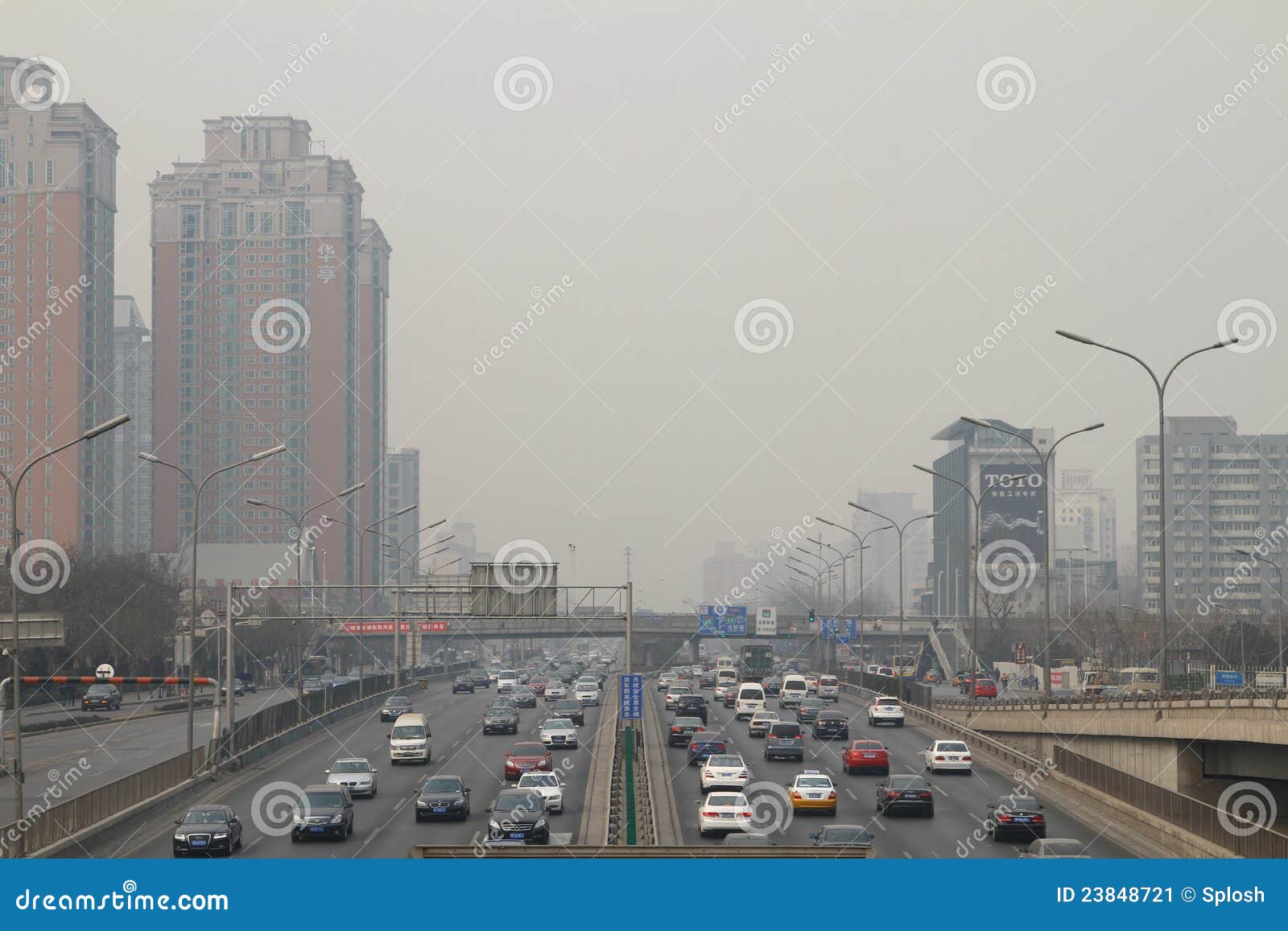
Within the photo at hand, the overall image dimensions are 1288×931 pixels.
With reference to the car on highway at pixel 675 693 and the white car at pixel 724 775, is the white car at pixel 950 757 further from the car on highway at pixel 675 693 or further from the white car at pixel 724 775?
the car on highway at pixel 675 693

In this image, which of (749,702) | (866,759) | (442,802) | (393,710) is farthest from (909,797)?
(393,710)

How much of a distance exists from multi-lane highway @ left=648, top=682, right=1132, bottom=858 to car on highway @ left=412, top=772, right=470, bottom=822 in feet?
19.6

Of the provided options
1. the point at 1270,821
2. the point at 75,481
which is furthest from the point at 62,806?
the point at 75,481

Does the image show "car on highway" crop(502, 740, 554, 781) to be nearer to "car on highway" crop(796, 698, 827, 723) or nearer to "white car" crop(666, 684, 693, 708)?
"car on highway" crop(796, 698, 827, 723)

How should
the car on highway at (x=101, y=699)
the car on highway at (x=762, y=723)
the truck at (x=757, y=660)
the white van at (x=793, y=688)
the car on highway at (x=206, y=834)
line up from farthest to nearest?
1. the truck at (x=757, y=660)
2. the white van at (x=793, y=688)
3. the car on highway at (x=101, y=699)
4. the car on highway at (x=762, y=723)
5. the car on highway at (x=206, y=834)

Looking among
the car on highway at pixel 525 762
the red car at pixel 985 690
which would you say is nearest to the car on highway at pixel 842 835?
the car on highway at pixel 525 762

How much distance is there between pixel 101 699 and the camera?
83188 millimetres

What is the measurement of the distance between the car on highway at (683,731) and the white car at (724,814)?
2314 cm

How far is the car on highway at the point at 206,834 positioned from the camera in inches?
1283

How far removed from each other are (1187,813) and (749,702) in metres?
41.7

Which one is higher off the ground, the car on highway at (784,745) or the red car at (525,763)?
the red car at (525,763)

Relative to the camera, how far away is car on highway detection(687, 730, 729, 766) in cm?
5475

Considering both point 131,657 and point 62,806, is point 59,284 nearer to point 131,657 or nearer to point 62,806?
point 131,657

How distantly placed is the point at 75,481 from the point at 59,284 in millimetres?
25153
